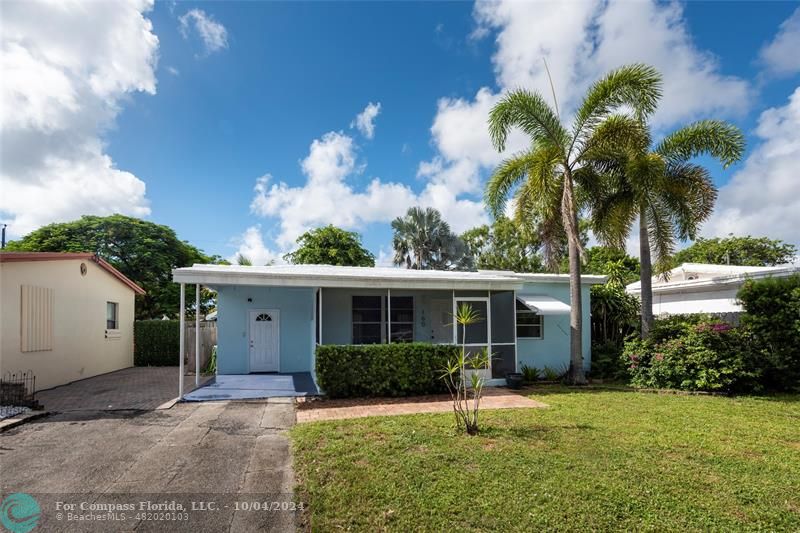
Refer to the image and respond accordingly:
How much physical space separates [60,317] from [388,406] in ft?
34.8

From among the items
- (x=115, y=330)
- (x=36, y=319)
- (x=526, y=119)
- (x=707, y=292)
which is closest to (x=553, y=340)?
(x=707, y=292)

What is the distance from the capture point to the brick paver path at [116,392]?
9.12 m

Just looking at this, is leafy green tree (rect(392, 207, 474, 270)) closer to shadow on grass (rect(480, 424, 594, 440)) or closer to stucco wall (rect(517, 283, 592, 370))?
stucco wall (rect(517, 283, 592, 370))

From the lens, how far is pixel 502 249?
3622 cm

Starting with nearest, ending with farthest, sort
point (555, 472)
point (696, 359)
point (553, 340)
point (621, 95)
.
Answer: point (555, 472), point (696, 359), point (621, 95), point (553, 340)

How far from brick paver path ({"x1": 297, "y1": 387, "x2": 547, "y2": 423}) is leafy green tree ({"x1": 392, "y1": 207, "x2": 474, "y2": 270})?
60.5 feet

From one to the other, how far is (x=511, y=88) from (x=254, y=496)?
1198 cm

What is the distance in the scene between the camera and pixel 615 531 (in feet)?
12.5

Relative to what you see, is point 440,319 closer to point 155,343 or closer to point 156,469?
point 156,469

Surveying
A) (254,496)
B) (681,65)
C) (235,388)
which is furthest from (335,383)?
(681,65)

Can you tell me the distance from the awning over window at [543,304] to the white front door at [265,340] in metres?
8.46

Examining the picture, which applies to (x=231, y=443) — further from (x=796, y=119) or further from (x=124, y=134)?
(x=796, y=119)

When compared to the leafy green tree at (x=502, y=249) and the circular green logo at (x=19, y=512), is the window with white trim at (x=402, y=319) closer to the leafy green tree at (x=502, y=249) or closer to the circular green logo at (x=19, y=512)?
the circular green logo at (x=19, y=512)

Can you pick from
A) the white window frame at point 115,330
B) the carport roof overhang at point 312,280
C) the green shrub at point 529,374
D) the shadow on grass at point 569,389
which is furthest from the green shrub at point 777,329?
the white window frame at point 115,330
